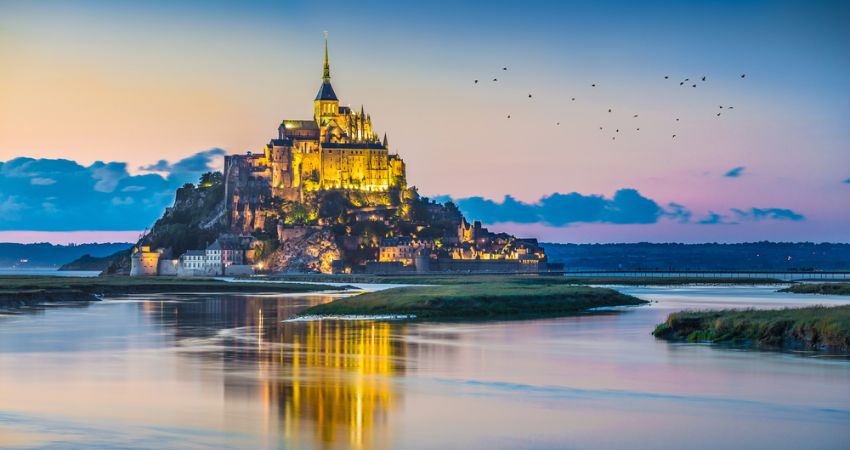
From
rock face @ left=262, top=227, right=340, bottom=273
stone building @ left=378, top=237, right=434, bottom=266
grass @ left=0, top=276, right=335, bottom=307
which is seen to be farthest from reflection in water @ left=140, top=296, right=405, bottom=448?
stone building @ left=378, top=237, right=434, bottom=266

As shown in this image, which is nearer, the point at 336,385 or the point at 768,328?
the point at 336,385

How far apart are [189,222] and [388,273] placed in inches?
1661

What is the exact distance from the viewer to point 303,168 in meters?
166

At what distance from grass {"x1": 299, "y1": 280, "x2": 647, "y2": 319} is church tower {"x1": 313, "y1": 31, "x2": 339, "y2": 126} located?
114 meters

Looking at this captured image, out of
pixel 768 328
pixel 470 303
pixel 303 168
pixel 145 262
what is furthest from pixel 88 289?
pixel 303 168

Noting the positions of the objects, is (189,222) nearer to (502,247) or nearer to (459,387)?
(502,247)

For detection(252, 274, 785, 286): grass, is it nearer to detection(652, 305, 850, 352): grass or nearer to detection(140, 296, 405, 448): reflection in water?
detection(140, 296, 405, 448): reflection in water

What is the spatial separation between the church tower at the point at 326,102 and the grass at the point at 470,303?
114 metres

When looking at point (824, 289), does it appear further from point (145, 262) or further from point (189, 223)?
point (189, 223)

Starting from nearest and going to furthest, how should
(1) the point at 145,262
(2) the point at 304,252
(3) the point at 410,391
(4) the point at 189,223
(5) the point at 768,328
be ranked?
(3) the point at 410,391
(5) the point at 768,328
(2) the point at 304,252
(1) the point at 145,262
(4) the point at 189,223

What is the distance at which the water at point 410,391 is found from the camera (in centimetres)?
2094

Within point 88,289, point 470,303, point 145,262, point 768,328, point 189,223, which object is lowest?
point 768,328

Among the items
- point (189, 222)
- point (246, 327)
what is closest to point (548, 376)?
point (246, 327)

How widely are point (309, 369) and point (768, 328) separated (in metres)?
15.7
